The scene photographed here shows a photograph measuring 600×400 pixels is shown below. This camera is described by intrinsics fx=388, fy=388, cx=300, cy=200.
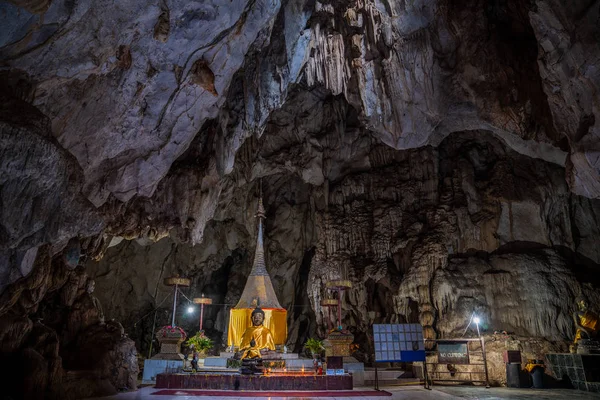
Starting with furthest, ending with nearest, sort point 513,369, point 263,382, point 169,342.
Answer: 1. point 169,342
2. point 513,369
3. point 263,382

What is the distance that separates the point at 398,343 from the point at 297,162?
900 centimetres

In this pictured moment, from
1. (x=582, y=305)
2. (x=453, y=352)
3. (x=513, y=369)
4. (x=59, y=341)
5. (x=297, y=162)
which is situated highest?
(x=297, y=162)

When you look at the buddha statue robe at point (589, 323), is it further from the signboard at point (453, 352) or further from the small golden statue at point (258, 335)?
the small golden statue at point (258, 335)

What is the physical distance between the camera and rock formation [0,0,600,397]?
18.0 feet

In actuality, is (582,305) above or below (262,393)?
above

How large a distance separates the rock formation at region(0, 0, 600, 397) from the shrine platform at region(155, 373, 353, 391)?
4.70ft

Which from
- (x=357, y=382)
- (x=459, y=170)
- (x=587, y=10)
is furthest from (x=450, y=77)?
(x=357, y=382)

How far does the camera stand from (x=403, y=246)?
1424 centimetres

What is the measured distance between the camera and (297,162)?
15727 millimetres

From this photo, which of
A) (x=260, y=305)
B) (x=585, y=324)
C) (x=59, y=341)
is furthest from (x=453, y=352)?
(x=59, y=341)

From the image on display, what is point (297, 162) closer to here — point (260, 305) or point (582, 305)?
point (260, 305)

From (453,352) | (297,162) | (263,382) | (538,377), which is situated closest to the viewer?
(263,382)

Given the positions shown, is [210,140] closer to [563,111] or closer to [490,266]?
[563,111]

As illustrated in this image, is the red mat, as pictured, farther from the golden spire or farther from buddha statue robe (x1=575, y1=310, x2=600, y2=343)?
the golden spire
